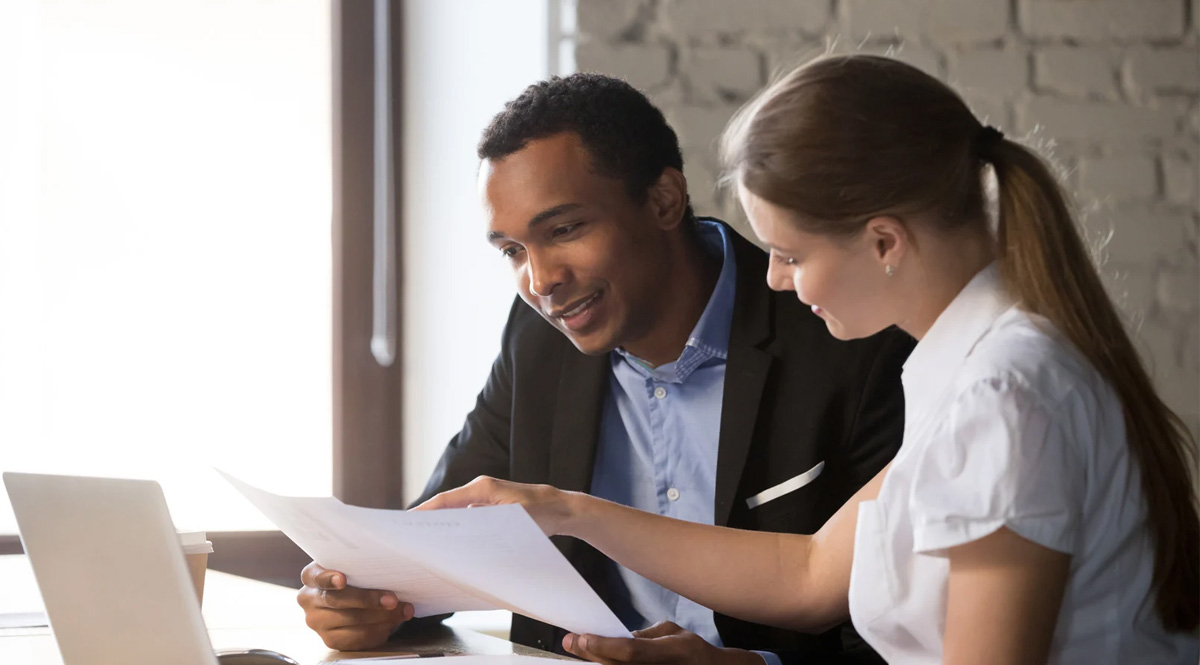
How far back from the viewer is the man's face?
4.15ft

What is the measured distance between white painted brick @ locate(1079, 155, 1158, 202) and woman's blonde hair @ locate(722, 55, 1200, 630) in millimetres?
1015

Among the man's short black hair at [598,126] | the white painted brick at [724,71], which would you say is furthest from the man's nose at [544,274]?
the white painted brick at [724,71]

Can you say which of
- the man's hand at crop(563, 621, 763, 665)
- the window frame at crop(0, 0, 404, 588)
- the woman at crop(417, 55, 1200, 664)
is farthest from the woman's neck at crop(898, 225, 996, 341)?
the window frame at crop(0, 0, 404, 588)

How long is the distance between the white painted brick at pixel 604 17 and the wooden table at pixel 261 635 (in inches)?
37.8

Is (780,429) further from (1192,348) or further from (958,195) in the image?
(1192,348)

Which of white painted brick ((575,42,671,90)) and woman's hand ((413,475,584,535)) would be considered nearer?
woman's hand ((413,475,584,535))

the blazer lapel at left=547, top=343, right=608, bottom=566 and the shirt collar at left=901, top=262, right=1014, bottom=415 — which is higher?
the shirt collar at left=901, top=262, right=1014, bottom=415

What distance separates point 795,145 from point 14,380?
1.52m

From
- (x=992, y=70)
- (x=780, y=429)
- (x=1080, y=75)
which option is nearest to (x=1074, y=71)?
(x=1080, y=75)

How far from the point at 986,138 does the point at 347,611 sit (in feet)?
2.17

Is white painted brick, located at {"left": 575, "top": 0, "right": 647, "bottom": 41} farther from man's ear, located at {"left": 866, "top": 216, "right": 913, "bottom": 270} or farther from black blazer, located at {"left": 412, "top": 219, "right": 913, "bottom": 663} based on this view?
man's ear, located at {"left": 866, "top": 216, "right": 913, "bottom": 270}

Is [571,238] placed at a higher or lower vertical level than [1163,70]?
Result: lower

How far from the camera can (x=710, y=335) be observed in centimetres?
135

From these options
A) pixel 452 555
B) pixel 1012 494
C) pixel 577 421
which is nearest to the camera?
pixel 1012 494
